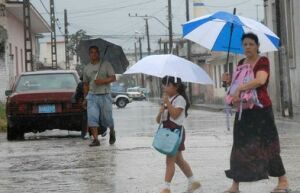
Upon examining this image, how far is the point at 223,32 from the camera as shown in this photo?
745 cm

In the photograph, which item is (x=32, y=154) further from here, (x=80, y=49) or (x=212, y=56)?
(x=212, y=56)

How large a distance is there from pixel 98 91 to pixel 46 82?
293cm

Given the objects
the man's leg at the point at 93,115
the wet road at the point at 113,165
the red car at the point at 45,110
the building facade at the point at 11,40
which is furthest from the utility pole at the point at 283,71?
the building facade at the point at 11,40

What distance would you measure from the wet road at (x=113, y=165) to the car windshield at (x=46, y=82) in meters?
1.23

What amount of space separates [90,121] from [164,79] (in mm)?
5193

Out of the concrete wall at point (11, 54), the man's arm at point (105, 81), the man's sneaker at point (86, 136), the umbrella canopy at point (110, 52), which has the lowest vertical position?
the man's sneaker at point (86, 136)

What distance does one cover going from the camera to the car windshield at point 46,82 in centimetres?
1477

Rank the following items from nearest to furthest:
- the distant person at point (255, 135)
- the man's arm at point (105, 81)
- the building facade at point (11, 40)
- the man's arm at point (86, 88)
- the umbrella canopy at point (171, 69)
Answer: the distant person at point (255, 135) → the umbrella canopy at point (171, 69) → the man's arm at point (105, 81) → the man's arm at point (86, 88) → the building facade at point (11, 40)

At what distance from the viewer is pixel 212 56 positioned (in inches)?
2073

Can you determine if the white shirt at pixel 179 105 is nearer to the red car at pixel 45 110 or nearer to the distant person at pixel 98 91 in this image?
the distant person at pixel 98 91

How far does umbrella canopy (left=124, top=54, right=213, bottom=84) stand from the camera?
23.0 feet

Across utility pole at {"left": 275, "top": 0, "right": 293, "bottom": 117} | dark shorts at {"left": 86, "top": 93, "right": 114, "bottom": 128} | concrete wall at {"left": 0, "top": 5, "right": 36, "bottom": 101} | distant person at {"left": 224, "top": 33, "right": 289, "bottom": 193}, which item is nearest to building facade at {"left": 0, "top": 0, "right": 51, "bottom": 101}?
concrete wall at {"left": 0, "top": 5, "right": 36, "bottom": 101}

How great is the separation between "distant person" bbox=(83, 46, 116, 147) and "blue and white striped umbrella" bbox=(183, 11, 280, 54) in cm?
500

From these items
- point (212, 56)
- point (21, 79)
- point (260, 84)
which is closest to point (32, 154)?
point (21, 79)
